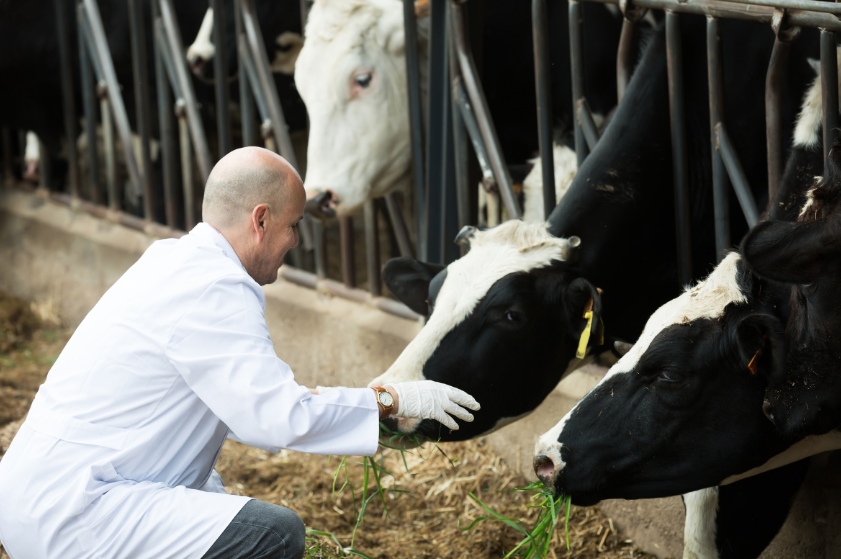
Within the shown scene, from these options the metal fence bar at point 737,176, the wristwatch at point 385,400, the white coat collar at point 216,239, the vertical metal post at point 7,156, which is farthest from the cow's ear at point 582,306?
the vertical metal post at point 7,156

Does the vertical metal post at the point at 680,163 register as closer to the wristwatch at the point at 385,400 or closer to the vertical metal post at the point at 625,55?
the vertical metal post at the point at 625,55

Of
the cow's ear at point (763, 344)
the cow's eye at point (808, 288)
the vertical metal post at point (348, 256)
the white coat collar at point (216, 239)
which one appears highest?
the white coat collar at point (216, 239)

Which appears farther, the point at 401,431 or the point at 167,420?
the point at 401,431

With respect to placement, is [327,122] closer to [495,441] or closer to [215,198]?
[495,441]

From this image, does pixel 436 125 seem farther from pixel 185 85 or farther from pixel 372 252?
pixel 185 85

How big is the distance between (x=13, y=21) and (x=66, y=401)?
17.2 feet

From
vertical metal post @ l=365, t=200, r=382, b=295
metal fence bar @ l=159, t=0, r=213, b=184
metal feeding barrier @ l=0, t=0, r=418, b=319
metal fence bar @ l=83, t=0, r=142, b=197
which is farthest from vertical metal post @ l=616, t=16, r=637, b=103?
metal fence bar @ l=83, t=0, r=142, b=197

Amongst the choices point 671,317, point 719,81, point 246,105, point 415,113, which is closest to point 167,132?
point 246,105

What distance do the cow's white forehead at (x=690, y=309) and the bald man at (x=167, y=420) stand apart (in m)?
0.27

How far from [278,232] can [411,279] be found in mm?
981

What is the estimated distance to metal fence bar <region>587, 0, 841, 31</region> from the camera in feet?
8.04

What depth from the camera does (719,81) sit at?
2.96 metres

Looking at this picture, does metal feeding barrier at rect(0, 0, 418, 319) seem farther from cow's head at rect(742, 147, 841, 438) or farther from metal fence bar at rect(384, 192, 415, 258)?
cow's head at rect(742, 147, 841, 438)

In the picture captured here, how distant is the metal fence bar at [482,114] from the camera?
11.9 feet
